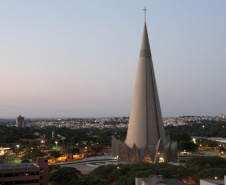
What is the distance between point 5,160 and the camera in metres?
51.3

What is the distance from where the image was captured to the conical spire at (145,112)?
48219 millimetres

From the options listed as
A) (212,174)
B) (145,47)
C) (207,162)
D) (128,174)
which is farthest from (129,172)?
(145,47)

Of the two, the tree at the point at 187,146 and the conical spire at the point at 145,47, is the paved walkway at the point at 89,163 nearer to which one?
the conical spire at the point at 145,47

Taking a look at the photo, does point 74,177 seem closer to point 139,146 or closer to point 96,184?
point 96,184

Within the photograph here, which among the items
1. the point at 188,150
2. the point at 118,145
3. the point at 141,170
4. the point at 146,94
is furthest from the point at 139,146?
the point at 188,150

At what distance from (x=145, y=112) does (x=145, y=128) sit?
8.11 feet

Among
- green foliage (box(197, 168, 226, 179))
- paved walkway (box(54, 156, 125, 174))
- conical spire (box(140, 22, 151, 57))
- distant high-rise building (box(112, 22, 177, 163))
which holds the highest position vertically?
conical spire (box(140, 22, 151, 57))

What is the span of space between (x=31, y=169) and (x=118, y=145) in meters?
17.2

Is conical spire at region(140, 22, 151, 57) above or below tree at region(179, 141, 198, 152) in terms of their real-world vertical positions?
above

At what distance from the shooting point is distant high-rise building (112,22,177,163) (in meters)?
45.8

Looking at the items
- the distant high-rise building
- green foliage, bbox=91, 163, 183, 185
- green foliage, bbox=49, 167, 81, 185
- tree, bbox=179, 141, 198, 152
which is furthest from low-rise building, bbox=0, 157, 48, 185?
tree, bbox=179, 141, 198, 152

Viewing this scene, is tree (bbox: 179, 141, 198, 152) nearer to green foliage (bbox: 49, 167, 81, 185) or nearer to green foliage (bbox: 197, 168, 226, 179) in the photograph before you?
green foliage (bbox: 197, 168, 226, 179)

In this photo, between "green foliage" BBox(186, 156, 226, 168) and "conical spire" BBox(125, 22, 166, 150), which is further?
"conical spire" BBox(125, 22, 166, 150)

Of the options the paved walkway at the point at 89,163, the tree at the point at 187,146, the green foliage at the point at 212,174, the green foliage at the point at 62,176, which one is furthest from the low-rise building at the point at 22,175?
the tree at the point at 187,146
